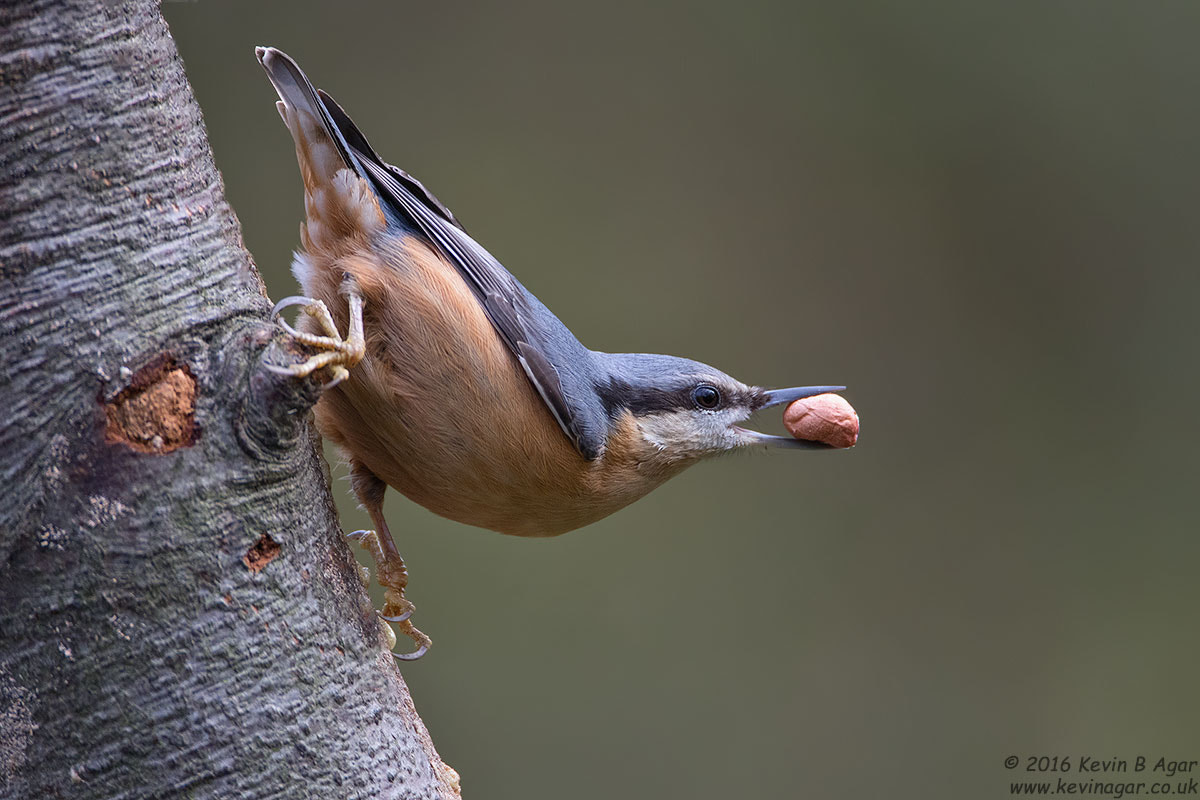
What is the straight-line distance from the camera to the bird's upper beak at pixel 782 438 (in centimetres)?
215

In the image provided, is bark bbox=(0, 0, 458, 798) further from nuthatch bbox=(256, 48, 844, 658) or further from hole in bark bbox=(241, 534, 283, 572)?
nuthatch bbox=(256, 48, 844, 658)

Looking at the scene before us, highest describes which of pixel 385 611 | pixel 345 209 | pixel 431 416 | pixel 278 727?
pixel 345 209

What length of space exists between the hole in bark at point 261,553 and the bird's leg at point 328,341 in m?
0.20

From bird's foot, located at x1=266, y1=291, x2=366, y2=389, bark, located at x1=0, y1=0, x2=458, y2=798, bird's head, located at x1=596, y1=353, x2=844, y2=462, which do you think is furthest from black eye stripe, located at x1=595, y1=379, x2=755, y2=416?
bark, located at x1=0, y1=0, x2=458, y2=798

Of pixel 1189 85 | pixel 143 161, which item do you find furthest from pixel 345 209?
pixel 1189 85

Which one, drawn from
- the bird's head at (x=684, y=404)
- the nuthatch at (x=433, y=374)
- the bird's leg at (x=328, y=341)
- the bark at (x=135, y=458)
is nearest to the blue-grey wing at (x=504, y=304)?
the nuthatch at (x=433, y=374)

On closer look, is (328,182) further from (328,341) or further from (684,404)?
(684,404)

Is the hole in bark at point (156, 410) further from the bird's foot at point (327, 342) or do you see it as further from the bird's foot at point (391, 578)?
the bird's foot at point (391, 578)

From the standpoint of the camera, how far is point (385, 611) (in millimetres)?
1872

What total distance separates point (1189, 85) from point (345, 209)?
354 centimetres

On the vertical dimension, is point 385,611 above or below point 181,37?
below

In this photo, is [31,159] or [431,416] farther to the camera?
[431,416]

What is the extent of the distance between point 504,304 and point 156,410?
906mm

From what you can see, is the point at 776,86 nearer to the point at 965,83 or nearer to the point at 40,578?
the point at 965,83
